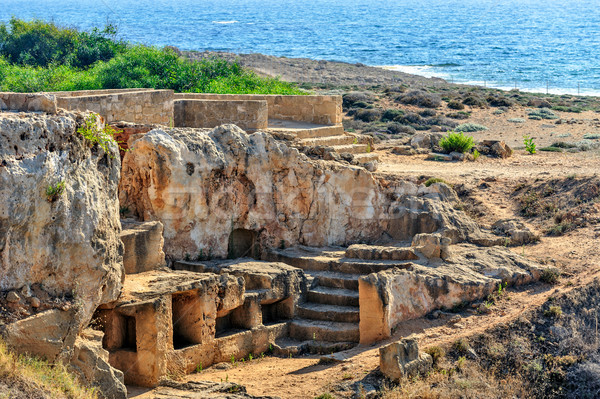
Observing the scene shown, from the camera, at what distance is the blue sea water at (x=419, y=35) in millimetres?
66125

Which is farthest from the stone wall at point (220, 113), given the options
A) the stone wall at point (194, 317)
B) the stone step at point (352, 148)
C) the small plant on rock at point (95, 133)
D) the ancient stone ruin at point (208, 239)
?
the small plant on rock at point (95, 133)

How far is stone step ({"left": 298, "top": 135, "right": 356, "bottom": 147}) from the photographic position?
1859 centimetres

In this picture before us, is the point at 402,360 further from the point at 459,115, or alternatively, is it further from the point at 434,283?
the point at 459,115

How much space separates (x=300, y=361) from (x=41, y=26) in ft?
89.1

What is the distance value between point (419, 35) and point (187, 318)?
3931 inches

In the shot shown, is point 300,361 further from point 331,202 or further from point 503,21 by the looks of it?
point 503,21

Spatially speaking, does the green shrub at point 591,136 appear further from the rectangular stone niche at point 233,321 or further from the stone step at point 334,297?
the rectangular stone niche at point 233,321

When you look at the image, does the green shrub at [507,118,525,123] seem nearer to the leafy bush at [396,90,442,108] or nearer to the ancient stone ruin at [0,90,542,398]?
the leafy bush at [396,90,442,108]

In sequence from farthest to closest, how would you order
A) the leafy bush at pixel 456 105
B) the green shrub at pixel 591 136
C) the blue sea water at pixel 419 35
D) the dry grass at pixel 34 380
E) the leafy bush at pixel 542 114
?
1. the blue sea water at pixel 419 35
2. the leafy bush at pixel 456 105
3. the leafy bush at pixel 542 114
4. the green shrub at pixel 591 136
5. the dry grass at pixel 34 380

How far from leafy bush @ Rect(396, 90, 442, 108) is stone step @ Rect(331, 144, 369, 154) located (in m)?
16.5

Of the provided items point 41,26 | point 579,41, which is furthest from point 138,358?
point 579,41

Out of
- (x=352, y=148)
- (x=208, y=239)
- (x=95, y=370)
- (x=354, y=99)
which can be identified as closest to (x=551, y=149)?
(x=352, y=148)

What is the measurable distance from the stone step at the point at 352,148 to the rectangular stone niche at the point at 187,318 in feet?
25.6

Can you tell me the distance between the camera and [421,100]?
37000mm
